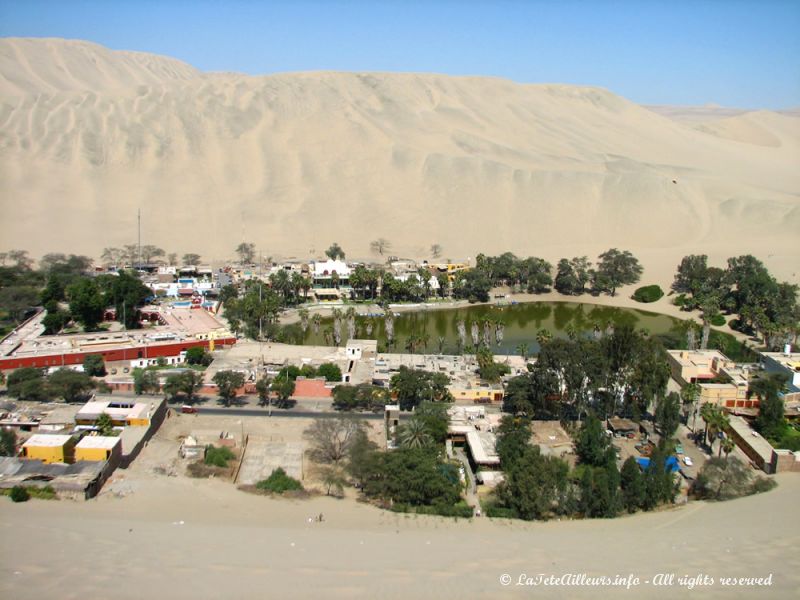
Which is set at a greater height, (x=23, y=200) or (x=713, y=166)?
(x=713, y=166)

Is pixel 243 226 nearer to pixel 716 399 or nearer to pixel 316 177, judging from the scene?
pixel 316 177

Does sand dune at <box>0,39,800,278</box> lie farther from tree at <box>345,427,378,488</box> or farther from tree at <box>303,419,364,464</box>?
tree at <box>345,427,378,488</box>

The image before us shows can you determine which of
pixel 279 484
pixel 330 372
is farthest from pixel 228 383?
pixel 279 484

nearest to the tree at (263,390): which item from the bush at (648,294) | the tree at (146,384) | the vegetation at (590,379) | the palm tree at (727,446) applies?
the tree at (146,384)

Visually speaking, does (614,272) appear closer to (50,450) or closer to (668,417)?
(668,417)

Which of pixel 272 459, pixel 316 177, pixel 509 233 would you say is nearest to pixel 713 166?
pixel 509 233

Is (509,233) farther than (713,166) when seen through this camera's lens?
No
